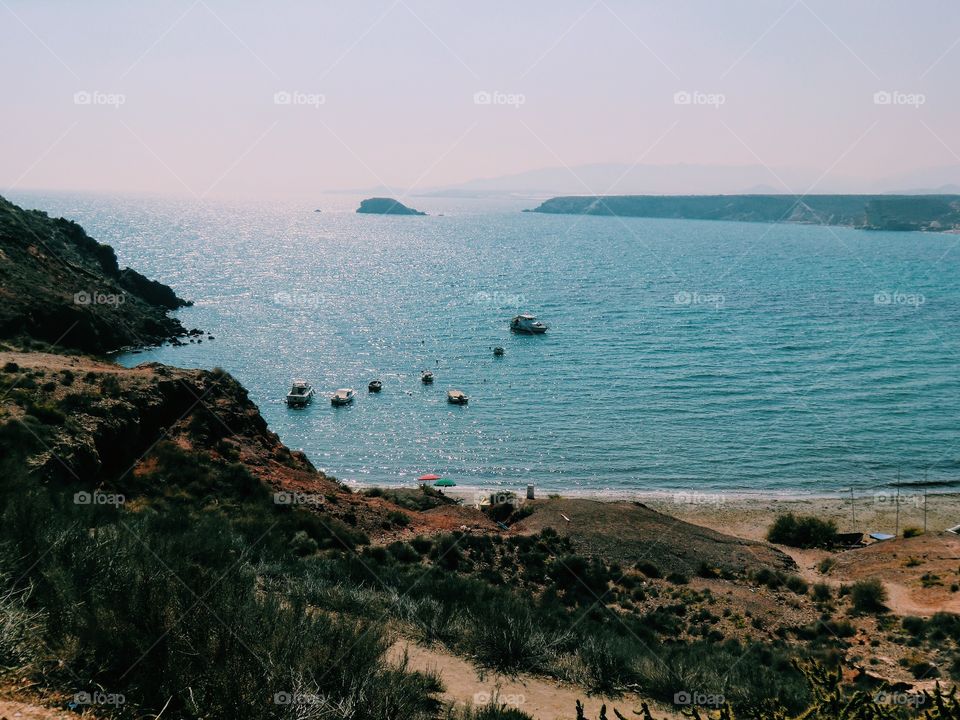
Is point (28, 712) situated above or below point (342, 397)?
above

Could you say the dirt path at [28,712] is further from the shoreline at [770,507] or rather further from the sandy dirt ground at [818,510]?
the sandy dirt ground at [818,510]

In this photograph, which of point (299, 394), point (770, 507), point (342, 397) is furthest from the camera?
point (342, 397)

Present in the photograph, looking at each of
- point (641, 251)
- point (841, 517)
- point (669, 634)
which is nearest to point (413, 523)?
point (669, 634)

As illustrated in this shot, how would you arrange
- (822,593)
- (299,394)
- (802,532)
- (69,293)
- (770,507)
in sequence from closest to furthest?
(822,593), (802,532), (770,507), (299,394), (69,293)

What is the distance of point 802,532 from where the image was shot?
32.6 meters

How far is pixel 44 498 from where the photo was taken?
13.6 meters

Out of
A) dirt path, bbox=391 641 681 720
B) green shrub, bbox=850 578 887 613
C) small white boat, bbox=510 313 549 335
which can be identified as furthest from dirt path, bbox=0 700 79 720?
small white boat, bbox=510 313 549 335

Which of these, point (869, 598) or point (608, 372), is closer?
point (869, 598)

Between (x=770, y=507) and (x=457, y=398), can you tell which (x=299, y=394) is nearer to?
(x=457, y=398)

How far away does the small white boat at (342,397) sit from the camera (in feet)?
176

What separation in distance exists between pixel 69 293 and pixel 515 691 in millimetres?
55918

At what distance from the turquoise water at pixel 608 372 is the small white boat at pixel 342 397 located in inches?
39.4

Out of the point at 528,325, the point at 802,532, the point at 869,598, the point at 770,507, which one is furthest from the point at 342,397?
the point at 869,598

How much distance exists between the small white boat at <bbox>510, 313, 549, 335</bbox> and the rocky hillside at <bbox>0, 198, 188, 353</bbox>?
35.7 metres
